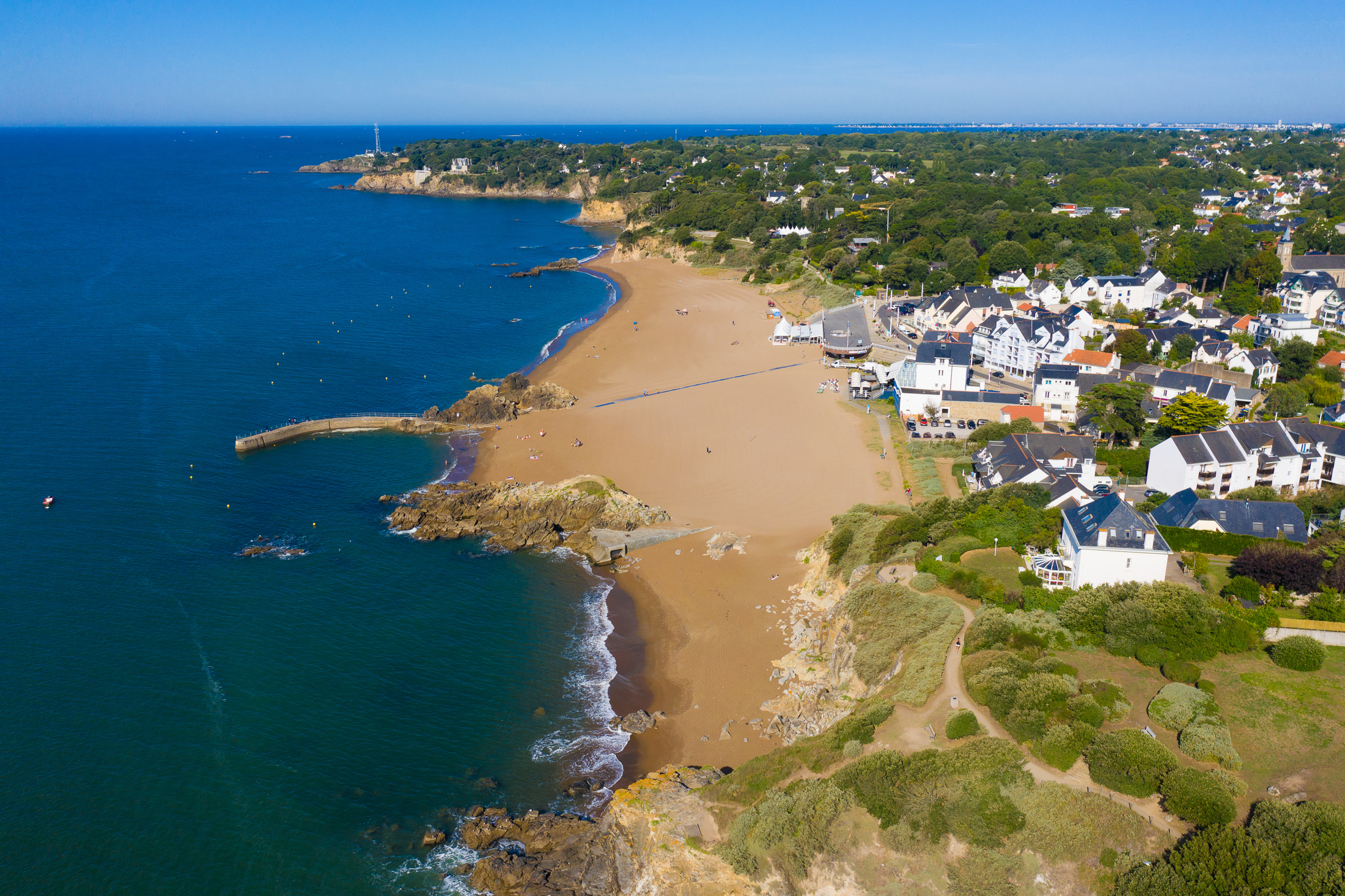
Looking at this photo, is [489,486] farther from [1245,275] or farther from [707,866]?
[1245,275]

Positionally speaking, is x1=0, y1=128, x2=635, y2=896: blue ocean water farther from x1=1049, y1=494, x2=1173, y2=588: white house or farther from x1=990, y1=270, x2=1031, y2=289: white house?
x1=990, y1=270, x2=1031, y2=289: white house

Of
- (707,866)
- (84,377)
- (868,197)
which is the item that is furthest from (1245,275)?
(84,377)

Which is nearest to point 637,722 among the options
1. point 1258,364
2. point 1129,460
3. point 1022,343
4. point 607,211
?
point 1129,460

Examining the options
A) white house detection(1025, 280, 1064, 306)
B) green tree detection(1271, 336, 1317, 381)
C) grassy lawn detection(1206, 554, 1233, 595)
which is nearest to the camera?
grassy lawn detection(1206, 554, 1233, 595)

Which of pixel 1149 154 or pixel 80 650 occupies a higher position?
pixel 1149 154

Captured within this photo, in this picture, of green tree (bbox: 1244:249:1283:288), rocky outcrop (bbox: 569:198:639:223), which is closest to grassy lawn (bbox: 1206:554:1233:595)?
green tree (bbox: 1244:249:1283:288)

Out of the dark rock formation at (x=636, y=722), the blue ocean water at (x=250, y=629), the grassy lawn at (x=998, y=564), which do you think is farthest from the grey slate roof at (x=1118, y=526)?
the blue ocean water at (x=250, y=629)

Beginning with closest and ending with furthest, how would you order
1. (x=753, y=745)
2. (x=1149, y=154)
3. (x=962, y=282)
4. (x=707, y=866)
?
(x=707, y=866) → (x=753, y=745) → (x=962, y=282) → (x=1149, y=154)
